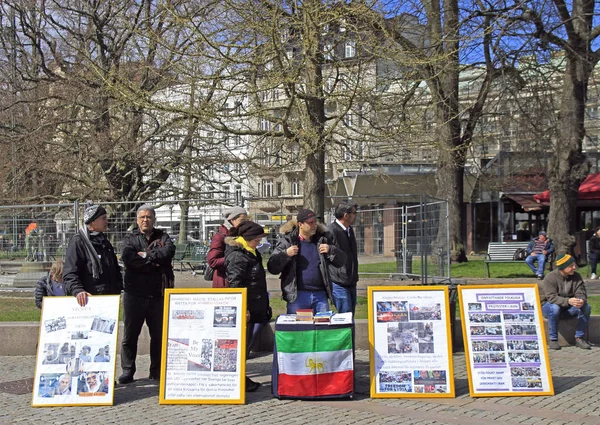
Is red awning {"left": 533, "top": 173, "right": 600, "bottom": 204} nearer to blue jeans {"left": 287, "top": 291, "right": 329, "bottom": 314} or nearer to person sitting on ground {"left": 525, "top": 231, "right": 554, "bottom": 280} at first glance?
person sitting on ground {"left": 525, "top": 231, "right": 554, "bottom": 280}

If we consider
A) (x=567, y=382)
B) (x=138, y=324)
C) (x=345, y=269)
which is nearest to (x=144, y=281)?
(x=138, y=324)

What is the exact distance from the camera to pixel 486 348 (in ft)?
24.1

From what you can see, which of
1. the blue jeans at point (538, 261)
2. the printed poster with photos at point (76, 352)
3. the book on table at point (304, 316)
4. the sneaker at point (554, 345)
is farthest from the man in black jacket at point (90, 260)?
the blue jeans at point (538, 261)

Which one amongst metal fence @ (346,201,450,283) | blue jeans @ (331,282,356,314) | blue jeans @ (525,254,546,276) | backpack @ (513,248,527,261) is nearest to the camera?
blue jeans @ (331,282,356,314)

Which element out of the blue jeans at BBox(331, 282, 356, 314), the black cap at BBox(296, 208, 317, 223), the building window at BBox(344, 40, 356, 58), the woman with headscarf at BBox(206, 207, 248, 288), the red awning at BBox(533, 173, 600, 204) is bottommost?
the blue jeans at BBox(331, 282, 356, 314)

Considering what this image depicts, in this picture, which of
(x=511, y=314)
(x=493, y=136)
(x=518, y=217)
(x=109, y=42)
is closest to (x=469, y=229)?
(x=518, y=217)

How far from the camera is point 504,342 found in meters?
7.38

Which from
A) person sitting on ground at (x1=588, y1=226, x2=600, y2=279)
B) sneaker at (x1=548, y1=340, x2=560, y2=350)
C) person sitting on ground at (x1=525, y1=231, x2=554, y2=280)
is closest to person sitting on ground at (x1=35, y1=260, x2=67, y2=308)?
sneaker at (x1=548, y1=340, x2=560, y2=350)

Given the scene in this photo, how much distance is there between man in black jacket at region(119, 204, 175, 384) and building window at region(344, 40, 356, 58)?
16.1ft

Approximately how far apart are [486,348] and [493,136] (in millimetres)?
14994

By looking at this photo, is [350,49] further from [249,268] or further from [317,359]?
[317,359]

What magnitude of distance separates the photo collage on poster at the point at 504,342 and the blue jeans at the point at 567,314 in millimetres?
2354

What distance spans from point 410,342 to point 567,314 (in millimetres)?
3448

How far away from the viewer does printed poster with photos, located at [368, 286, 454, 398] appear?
724cm
